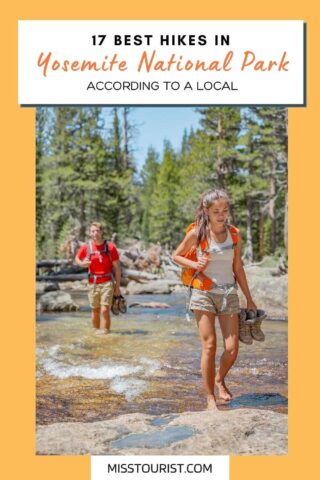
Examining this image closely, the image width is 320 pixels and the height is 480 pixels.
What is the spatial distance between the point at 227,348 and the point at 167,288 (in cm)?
341

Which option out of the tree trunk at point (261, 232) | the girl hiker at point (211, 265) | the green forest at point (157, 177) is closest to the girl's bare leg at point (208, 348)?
the girl hiker at point (211, 265)

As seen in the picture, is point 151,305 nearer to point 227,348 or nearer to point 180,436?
point 227,348

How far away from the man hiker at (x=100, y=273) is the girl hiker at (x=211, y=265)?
1988mm

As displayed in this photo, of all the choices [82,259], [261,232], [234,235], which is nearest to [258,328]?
[234,235]

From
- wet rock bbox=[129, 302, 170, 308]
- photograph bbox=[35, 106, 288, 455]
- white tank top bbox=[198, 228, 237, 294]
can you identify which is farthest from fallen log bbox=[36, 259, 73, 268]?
white tank top bbox=[198, 228, 237, 294]

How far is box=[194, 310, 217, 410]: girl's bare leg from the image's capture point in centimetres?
605

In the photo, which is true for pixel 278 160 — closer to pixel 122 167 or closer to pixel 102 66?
pixel 122 167

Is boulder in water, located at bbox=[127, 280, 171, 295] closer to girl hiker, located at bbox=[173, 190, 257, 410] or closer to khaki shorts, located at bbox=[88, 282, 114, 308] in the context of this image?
khaki shorts, located at bbox=[88, 282, 114, 308]

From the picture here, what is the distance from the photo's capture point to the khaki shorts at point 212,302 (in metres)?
6.02

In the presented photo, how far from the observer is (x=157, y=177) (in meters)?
8.23

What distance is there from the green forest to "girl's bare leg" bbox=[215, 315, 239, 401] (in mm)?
1544

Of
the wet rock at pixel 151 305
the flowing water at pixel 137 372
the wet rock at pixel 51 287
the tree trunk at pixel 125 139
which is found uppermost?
the tree trunk at pixel 125 139

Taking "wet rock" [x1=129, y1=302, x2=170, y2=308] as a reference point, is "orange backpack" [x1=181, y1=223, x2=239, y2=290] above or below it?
above

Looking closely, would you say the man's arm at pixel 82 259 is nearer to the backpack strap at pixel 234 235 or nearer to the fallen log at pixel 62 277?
the fallen log at pixel 62 277
